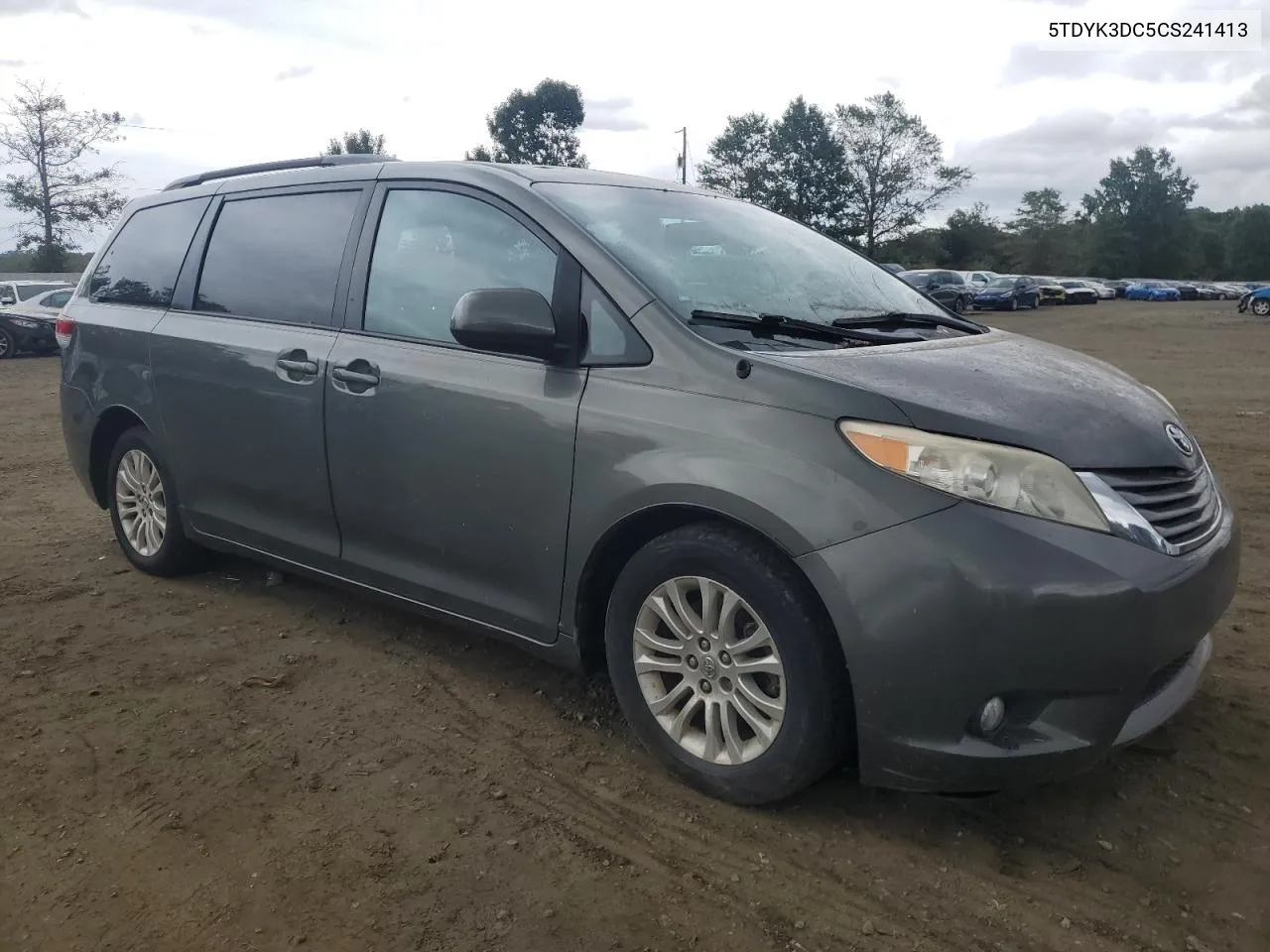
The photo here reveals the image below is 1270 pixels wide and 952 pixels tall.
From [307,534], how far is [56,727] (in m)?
1.04

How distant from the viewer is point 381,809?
9.23 feet

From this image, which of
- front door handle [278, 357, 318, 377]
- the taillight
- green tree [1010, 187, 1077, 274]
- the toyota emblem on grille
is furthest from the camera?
green tree [1010, 187, 1077, 274]

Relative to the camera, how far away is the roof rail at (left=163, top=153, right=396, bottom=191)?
4086mm

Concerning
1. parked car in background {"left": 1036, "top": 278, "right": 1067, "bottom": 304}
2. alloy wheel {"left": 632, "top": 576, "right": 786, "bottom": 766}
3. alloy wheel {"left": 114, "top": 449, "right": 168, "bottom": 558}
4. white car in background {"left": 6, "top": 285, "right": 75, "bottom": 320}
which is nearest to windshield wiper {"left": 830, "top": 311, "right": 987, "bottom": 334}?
alloy wheel {"left": 632, "top": 576, "right": 786, "bottom": 766}

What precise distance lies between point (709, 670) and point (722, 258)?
1391 mm

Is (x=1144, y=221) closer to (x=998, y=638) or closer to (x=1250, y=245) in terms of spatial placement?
(x=1250, y=245)

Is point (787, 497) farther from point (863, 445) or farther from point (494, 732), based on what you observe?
point (494, 732)

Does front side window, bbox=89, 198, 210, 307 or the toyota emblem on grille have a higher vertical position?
front side window, bbox=89, 198, 210, 307

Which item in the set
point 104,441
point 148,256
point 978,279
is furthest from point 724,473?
point 978,279

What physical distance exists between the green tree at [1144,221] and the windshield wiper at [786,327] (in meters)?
98.5

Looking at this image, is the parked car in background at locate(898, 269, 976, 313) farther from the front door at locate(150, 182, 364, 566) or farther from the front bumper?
the front bumper

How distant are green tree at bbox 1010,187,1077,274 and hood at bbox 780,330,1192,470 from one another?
274 feet

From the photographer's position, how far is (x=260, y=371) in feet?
12.8

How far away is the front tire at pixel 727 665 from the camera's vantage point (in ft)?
8.38
